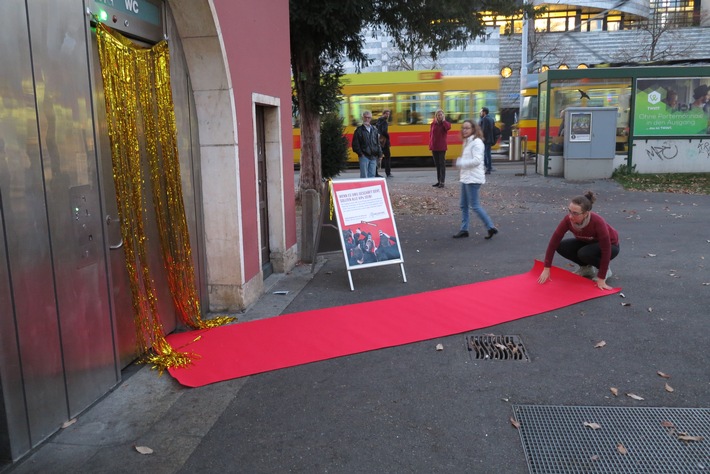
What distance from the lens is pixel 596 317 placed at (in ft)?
18.9

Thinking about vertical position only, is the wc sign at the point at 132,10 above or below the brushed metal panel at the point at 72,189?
above

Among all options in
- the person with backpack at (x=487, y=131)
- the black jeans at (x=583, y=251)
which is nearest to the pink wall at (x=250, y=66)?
the black jeans at (x=583, y=251)

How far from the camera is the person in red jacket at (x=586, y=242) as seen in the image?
6344 mm

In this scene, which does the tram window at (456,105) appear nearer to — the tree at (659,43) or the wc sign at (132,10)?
the wc sign at (132,10)

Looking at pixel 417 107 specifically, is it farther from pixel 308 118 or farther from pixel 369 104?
pixel 308 118

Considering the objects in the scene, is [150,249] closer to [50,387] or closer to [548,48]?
[50,387]

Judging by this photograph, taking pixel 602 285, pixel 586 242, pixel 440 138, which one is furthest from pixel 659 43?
pixel 602 285

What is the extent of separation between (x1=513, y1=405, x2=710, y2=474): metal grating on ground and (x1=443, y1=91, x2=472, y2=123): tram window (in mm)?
19068

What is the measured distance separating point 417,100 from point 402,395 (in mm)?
18976

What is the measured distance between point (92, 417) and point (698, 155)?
16.5m

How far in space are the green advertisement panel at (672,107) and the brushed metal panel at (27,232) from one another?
15.8 meters

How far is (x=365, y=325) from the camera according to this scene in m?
5.75

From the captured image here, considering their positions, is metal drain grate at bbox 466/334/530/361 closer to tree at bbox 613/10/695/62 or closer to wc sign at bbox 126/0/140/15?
wc sign at bbox 126/0/140/15

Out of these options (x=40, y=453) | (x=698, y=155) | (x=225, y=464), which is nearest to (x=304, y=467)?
(x=225, y=464)
